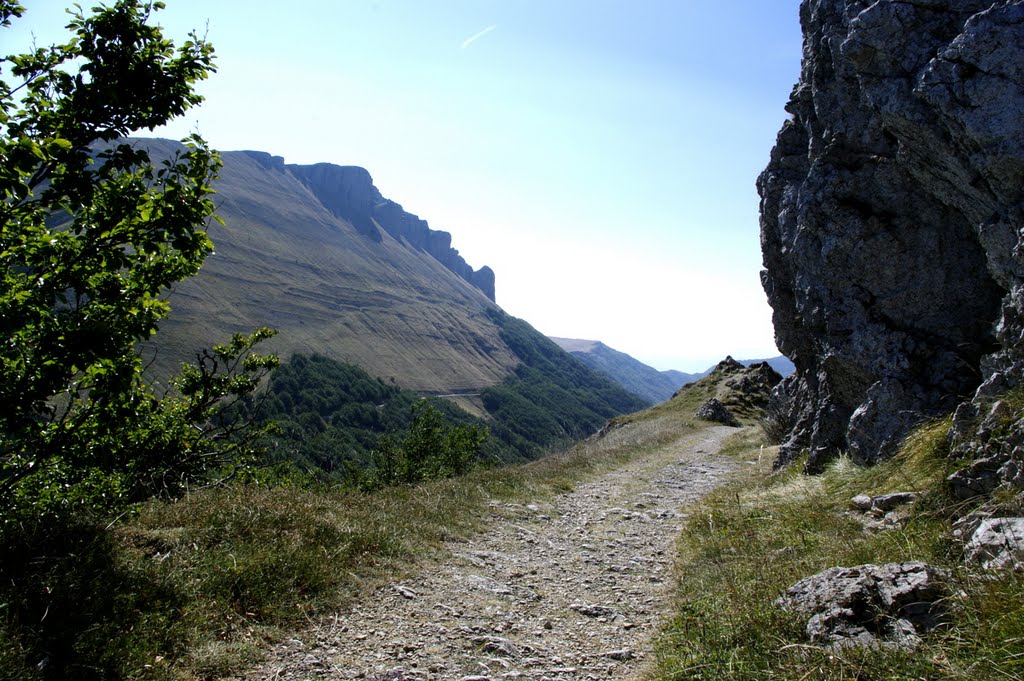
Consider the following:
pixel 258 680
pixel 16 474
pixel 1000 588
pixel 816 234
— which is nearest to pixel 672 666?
pixel 1000 588

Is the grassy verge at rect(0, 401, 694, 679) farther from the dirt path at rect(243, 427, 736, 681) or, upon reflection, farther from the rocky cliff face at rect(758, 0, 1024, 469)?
the rocky cliff face at rect(758, 0, 1024, 469)

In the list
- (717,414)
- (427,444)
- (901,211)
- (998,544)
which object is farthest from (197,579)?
(717,414)

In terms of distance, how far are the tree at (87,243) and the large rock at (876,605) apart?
22.3 feet

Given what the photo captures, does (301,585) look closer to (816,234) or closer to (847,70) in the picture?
(816,234)

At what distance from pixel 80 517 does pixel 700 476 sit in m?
17.0

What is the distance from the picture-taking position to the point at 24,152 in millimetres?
4777

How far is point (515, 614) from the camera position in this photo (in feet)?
22.8

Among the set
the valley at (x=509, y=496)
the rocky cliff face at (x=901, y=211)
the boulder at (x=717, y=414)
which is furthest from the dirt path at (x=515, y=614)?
the boulder at (x=717, y=414)

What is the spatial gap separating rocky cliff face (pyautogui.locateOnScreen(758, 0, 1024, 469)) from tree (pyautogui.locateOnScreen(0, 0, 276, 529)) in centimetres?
1064

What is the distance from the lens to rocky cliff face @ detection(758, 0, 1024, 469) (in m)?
8.32

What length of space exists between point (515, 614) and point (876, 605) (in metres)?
3.95

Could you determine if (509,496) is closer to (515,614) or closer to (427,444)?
(515,614)

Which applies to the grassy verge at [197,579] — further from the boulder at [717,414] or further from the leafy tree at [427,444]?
the boulder at [717,414]

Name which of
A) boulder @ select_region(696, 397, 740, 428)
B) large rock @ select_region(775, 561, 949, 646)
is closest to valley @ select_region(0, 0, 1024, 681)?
large rock @ select_region(775, 561, 949, 646)
